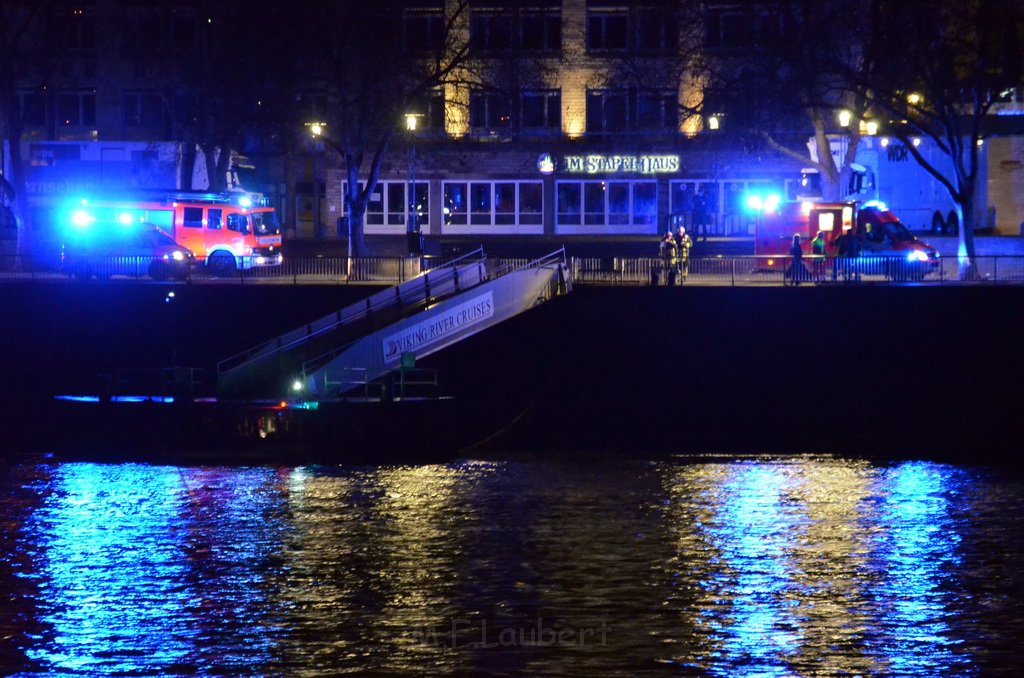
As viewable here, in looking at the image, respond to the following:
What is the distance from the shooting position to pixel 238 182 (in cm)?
7425

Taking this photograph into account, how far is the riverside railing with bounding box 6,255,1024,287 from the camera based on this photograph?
37094 mm

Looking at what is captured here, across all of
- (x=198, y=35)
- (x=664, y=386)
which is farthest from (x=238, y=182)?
(x=664, y=386)

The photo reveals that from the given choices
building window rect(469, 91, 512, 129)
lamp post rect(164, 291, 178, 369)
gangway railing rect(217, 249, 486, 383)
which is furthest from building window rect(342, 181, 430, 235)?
gangway railing rect(217, 249, 486, 383)

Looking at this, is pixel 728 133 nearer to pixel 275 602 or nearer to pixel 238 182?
pixel 238 182

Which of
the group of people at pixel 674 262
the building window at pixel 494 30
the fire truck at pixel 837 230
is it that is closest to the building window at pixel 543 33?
the building window at pixel 494 30

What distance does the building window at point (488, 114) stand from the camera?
69.8 metres

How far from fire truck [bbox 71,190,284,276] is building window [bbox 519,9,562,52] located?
25496 millimetres

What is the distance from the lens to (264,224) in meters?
49.1

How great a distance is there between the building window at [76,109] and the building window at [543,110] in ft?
67.1

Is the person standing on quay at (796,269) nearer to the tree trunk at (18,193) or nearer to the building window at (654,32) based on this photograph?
the tree trunk at (18,193)

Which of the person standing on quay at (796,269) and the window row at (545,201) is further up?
the window row at (545,201)

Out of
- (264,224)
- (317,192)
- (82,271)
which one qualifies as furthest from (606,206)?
(82,271)

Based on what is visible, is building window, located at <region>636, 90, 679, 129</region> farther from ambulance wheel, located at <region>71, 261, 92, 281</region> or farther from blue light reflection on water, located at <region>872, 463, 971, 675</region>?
blue light reflection on water, located at <region>872, 463, 971, 675</region>

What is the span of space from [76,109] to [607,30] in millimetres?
25323
